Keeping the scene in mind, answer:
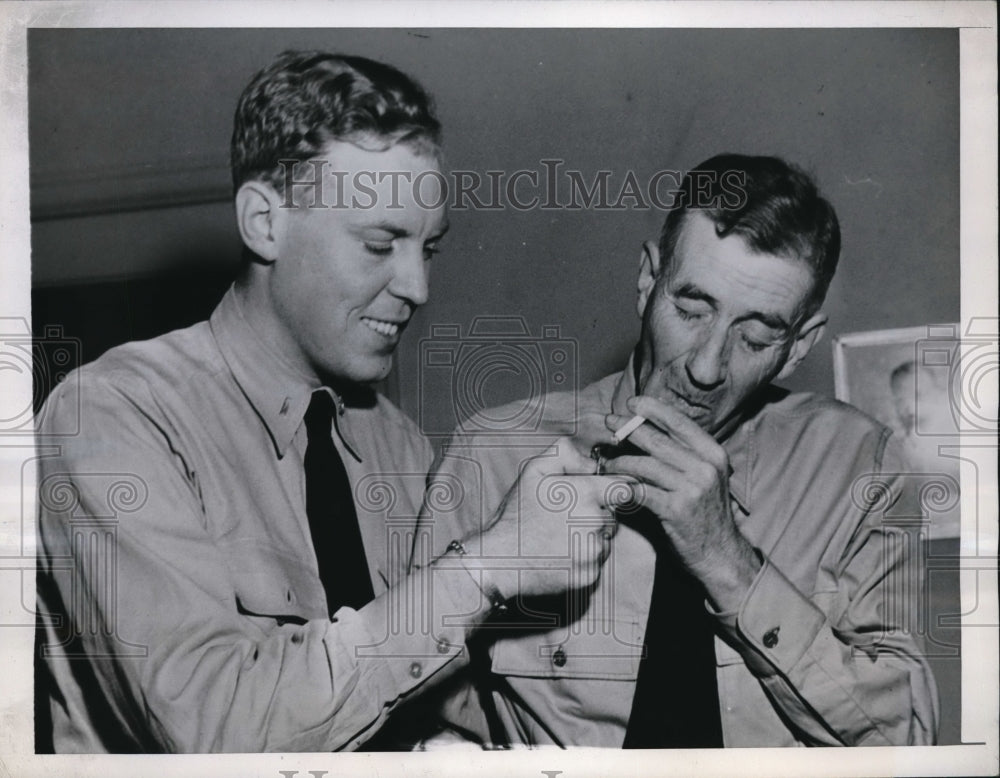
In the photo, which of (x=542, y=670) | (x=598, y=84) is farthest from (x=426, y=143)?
(x=542, y=670)

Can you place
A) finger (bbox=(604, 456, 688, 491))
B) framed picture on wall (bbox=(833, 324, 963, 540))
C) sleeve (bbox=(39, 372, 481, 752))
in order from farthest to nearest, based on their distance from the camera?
framed picture on wall (bbox=(833, 324, 963, 540)) → finger (bbox=(604, 456, 688, 491)) → sleeve (bbox=(39, 372, 481, 752))

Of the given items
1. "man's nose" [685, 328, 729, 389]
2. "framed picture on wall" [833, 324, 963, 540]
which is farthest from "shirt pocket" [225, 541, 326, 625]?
Answer: "framed picture on wall" [833, 324, 963, 540]

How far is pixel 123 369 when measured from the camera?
2.84 meters

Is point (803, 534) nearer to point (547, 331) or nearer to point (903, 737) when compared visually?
point (903, 737)

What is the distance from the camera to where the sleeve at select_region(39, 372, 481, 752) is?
108 inches

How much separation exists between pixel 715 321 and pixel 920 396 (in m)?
0.59

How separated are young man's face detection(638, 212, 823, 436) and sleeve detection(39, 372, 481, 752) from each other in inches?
28.2

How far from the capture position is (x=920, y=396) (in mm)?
2992

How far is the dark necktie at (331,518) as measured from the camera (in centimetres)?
284

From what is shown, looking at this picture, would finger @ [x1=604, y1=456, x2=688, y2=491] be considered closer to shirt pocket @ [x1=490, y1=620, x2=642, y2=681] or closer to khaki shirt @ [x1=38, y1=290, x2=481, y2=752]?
shirt pocket @ [x1=490, y1=620, x2=642, y2=681]

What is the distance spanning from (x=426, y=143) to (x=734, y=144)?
2.51 feet

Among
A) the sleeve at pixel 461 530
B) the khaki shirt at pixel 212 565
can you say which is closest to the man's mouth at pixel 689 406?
the sleeve at pixel 461 530

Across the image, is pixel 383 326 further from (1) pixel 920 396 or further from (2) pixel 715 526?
(1) pixel 920 396

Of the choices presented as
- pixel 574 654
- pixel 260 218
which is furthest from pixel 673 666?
pixel 260 218
